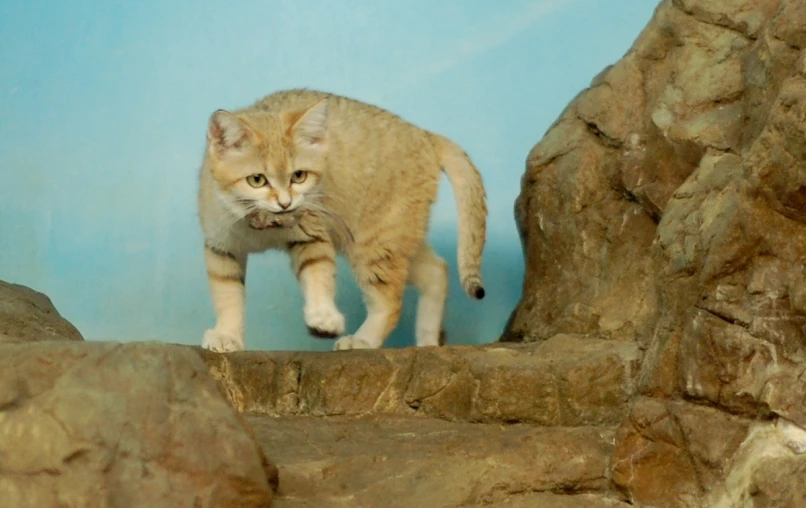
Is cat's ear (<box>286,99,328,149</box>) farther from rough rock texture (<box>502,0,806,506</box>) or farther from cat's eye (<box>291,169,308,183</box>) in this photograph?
rough rock texture (<box>502,0,806,506</box>)

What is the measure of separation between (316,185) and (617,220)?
1261 mm

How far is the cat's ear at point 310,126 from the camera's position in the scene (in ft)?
12.5

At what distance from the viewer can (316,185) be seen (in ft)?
12.8

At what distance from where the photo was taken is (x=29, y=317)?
360 centimetres

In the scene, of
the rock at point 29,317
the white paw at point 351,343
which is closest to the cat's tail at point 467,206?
the white paw at point 351,343

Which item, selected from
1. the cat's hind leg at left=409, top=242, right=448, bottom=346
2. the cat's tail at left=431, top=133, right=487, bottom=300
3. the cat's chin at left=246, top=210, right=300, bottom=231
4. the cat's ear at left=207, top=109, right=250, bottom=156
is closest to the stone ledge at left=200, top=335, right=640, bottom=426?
the cat's chin at left=246, top=210, right=300, bottom=231

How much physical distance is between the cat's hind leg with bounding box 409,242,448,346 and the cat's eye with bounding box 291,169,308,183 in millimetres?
914

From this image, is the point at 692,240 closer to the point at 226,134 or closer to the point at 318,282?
the point at 318,282

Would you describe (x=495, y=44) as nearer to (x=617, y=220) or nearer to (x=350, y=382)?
(x=617, y=220)

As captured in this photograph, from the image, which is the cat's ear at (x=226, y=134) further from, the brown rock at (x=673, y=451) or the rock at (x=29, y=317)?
the brown rock at (x=673, y=451)

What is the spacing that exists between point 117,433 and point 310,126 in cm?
196

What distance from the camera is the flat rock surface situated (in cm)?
265

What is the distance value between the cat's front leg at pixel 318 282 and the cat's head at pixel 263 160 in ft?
0.62

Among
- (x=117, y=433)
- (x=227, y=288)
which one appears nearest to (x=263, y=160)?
(x=227, y=288)
